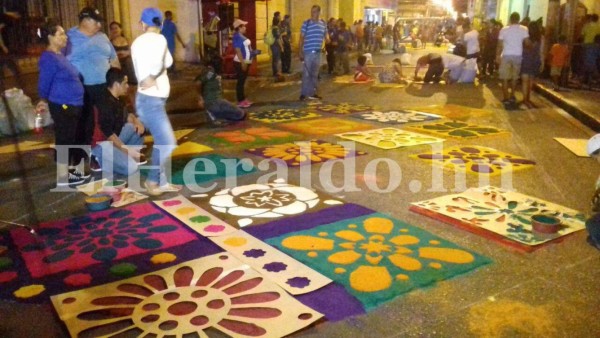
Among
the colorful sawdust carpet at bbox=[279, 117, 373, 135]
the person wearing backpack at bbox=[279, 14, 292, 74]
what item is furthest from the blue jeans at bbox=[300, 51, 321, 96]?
the person wearing backpack at bbox=[279, 14, 292, 74]

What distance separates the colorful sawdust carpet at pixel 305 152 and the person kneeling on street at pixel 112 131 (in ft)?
5.60

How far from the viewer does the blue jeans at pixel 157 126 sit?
17.5 feet

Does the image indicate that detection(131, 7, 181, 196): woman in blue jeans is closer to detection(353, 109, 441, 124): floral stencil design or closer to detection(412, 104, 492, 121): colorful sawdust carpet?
detection(353, 109, 441, 124): floral stencil design

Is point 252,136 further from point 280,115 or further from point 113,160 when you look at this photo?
point 113,160

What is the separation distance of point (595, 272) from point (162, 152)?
3.98 m

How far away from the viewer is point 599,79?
14.2m

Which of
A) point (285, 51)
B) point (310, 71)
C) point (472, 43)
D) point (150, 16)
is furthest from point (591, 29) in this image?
point (150, 16)

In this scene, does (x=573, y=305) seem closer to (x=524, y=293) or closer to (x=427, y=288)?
(x=524, y=293)

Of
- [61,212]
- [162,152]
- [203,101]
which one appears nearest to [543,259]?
[162,152]

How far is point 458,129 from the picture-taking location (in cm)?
900

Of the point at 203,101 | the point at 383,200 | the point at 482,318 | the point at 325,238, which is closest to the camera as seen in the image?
the point at 482,318

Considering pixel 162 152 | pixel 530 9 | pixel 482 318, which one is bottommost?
pixel 482 318

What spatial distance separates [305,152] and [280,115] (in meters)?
3.01

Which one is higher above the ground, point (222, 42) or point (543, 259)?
point (222, 42)
